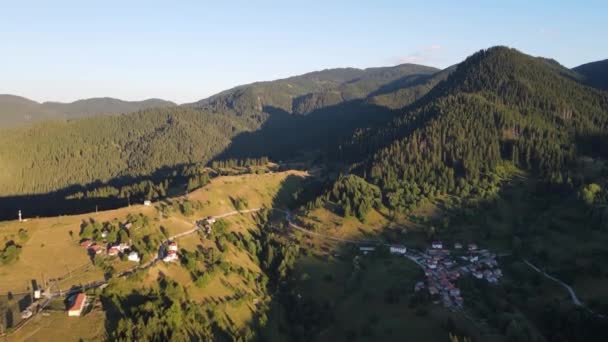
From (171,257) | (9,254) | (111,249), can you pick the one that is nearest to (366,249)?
(171,257)

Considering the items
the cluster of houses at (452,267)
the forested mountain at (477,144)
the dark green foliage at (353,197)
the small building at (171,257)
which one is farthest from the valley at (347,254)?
the small building at (171,257)

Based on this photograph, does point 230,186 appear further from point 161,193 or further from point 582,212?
point 582,212

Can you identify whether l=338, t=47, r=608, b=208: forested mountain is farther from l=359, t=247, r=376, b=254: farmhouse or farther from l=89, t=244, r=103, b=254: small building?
l=89, t=244, r=103, b=254: small building

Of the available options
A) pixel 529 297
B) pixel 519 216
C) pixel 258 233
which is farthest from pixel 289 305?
pixel 519 216

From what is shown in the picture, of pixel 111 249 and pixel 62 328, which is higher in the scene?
pixel 111 249

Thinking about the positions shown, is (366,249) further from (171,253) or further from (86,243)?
(86,243)

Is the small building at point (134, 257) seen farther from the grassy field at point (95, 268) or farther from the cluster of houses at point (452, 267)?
the cluster of houses at point (452, 267)
